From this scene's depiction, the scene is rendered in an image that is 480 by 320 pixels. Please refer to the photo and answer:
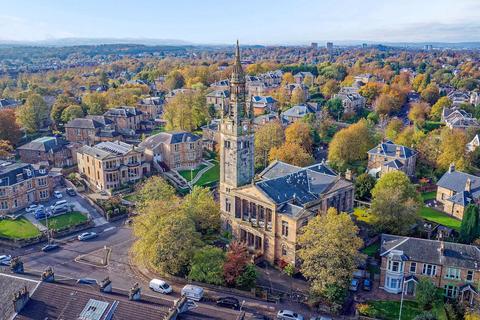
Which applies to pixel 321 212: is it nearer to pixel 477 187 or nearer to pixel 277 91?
pixel 477 187

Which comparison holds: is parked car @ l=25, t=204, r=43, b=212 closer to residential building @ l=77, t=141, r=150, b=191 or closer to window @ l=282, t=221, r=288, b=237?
residential building @ l=77, t=141, r=150, b=191

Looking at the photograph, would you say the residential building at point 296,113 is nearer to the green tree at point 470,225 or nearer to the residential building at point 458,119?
the residential building at point 458,119

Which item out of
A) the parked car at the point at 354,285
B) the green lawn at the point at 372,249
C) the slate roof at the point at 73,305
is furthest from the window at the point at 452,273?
the slate roof at the point at 73,305

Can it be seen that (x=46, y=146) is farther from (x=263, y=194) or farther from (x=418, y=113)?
(x=418, y=113)

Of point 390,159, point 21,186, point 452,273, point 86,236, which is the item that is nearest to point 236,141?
point 86,236

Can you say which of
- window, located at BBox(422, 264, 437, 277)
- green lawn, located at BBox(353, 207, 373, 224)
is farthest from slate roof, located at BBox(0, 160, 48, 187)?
window, located at BBox(422, 264, 437, 277)

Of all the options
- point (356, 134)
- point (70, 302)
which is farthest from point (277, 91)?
point (70, 302)
